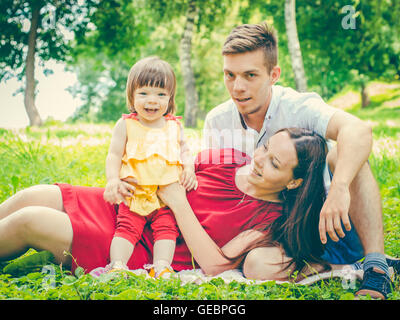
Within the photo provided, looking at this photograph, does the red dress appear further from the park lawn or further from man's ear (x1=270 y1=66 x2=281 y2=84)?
man's ear (x1=270 y1=66 x2=281 y2=84)

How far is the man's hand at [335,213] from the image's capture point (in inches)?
87.2

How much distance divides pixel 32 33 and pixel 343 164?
388 inches

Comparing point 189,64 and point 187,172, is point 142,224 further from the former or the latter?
point 189,64

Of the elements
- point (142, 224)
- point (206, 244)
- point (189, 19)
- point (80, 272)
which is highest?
point (189, 19)

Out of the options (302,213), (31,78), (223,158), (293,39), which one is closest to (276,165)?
(302,213)

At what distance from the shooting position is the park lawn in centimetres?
204

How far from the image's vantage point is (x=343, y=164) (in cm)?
237

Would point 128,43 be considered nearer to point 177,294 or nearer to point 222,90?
point 177,294

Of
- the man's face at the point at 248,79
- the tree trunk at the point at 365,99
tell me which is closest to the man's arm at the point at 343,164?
the man's face at the point at 248,79

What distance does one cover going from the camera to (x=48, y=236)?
7.74 ft

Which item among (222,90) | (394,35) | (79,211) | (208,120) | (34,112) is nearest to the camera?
(79,211)

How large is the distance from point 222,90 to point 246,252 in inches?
1018

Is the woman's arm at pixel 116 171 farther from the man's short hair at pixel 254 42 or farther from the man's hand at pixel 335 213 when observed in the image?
the man's hand at pixel 335 213

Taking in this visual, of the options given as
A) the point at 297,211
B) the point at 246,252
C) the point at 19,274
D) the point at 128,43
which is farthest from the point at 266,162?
the point at 128,43
